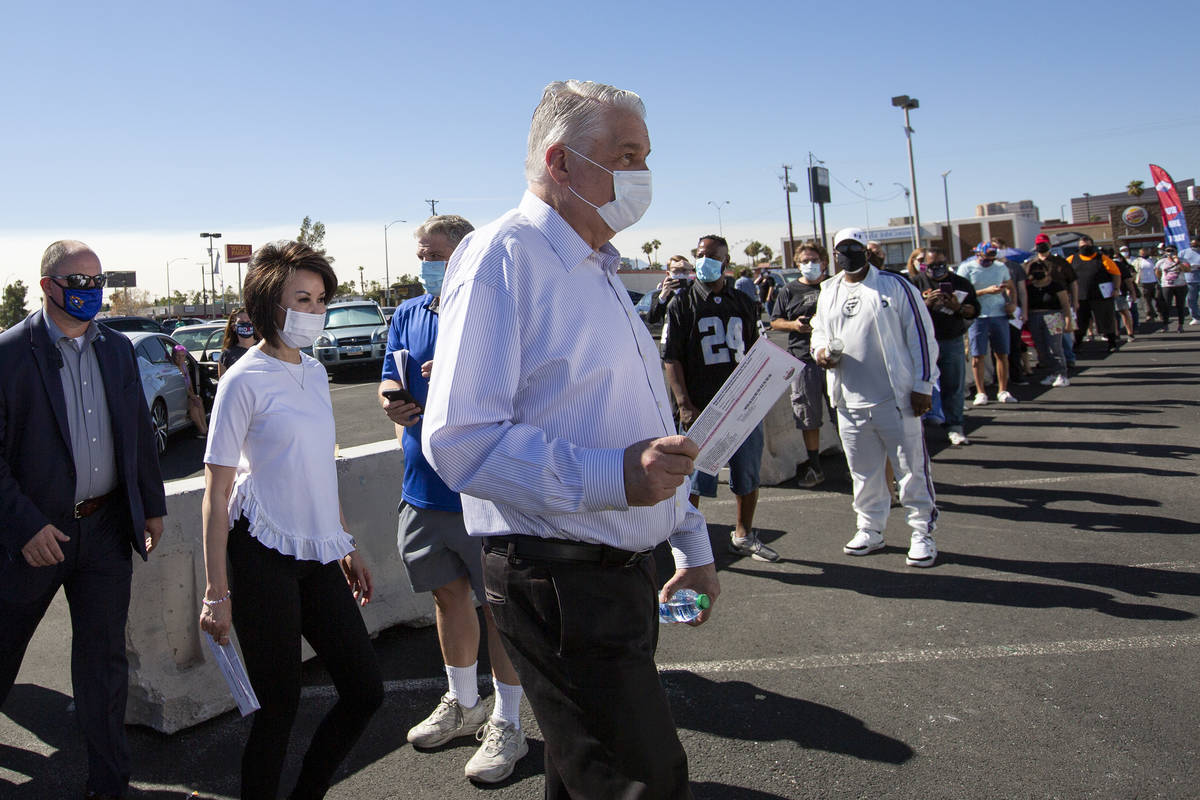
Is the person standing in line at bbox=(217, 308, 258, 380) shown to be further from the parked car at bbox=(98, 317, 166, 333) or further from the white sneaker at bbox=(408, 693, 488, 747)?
the parked car at bbox=(98, 317, 166, 333)

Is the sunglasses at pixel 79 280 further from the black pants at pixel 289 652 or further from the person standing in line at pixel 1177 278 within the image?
the person standing in line at pixel 1177 278

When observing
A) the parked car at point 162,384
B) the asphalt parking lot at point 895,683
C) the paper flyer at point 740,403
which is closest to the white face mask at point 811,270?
the asphalt parking lot at point 895,683

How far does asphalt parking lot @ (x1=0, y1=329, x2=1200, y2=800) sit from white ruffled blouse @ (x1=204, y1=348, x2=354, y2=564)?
111 centimetres

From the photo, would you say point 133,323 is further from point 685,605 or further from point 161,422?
point 685,605

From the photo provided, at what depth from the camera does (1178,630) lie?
4414 millimetres

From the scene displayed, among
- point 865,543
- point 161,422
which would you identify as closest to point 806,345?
point 865,543

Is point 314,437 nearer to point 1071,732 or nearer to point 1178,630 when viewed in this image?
point 1071,732

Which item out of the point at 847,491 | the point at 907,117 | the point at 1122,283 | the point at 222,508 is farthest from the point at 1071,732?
the point at 907,117

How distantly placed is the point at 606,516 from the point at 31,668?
4.36m

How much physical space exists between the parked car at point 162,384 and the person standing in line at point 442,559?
1048 cm

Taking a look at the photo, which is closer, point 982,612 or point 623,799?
point 623,799

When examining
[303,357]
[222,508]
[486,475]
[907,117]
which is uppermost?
[907,117]

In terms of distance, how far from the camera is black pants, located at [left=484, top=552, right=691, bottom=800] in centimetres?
186

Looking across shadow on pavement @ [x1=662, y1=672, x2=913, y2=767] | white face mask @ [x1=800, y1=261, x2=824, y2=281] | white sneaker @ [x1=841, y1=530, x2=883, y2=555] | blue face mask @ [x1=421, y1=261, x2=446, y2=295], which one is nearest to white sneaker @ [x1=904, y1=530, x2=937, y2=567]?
white sneaker @ [x1=841, y1=530, x2=883, y2=555]
